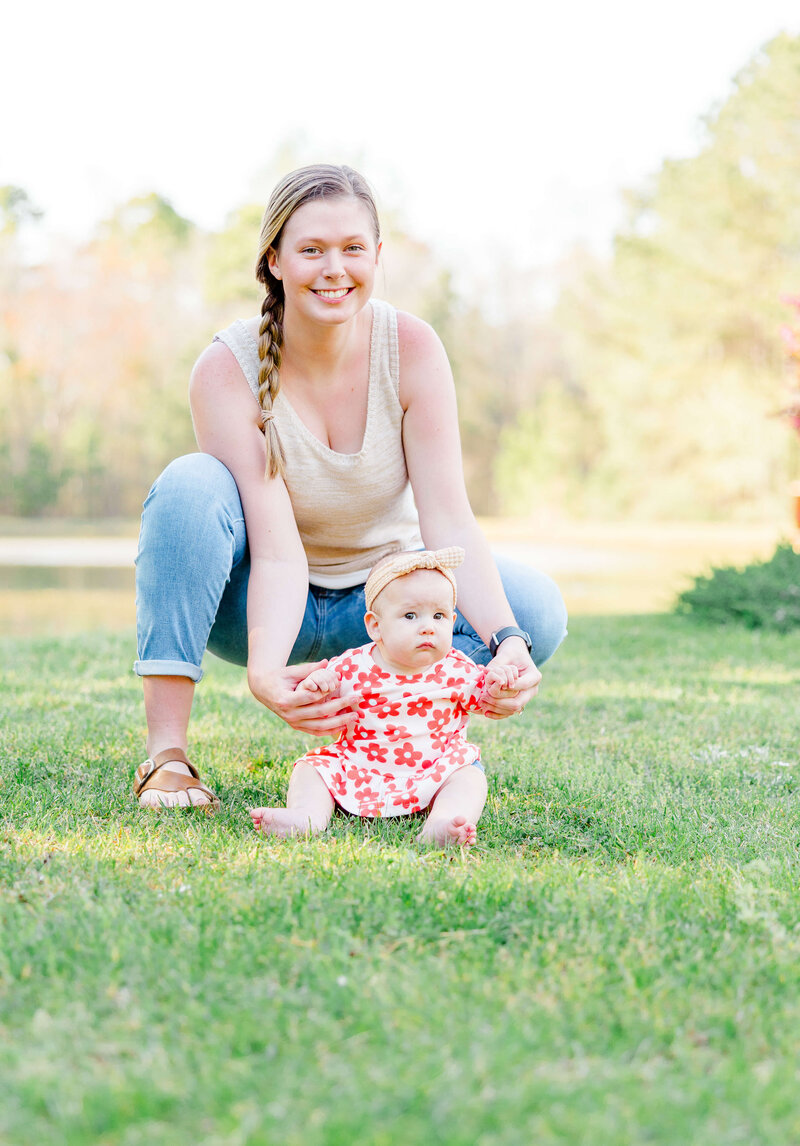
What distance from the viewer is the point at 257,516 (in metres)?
2.45

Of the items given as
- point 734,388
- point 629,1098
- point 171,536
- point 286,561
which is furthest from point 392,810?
point 734,388

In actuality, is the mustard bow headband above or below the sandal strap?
above

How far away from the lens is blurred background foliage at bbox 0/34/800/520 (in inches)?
850

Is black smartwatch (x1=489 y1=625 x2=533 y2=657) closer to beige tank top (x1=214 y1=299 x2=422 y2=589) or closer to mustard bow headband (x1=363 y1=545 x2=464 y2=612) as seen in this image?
mustard bow headband (x1=363 y1=545 x2=464 y2=612)

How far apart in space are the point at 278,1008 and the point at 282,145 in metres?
25.3

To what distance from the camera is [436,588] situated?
7.20 ft

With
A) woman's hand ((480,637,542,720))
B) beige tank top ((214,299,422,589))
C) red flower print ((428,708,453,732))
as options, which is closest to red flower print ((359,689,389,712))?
red flower print ((428,708,453,732))

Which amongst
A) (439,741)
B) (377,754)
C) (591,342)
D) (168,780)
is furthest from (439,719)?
(591,342)

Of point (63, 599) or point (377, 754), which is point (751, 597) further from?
point (63, 599)

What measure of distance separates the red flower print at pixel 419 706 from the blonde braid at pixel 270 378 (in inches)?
24.6

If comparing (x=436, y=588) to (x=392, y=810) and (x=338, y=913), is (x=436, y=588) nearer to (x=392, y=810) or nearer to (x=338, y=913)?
(x=392, y=810)

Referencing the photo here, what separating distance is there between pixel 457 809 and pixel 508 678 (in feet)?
0.90

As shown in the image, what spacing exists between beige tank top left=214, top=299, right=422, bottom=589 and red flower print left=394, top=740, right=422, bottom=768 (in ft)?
1.71

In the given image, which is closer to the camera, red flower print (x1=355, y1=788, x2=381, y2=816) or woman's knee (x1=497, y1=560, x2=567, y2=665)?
red flower print (x1=355, y1=788, x2=381, y2=816)
